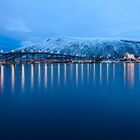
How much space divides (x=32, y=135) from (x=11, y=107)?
Result: 19.0ft

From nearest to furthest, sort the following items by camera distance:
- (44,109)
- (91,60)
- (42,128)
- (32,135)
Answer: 1. (32,135)
2. (42,128)
3. (44,109)
4. (91,60)

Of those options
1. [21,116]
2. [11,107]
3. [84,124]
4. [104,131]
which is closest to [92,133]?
→ [104,131]

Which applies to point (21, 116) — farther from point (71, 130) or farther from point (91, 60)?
point (91, 60)

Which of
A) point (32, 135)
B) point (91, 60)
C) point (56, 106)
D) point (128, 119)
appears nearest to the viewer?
point (32, 135)

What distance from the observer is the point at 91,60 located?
158500mm

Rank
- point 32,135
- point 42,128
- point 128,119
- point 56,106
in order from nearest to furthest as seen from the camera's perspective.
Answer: point 32,135, point 42,128, point 128,119, point 56,106

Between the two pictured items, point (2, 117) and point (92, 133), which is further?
point (2, 117)

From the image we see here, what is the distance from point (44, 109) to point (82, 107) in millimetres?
2051

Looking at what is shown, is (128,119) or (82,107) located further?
(82,107)

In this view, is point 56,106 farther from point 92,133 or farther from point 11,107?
point 92,133

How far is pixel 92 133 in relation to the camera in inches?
403

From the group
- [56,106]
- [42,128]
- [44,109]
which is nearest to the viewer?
[42,128]

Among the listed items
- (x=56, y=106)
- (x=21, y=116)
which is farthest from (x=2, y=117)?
(x=56, y=106)

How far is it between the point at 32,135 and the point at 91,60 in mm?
149339
